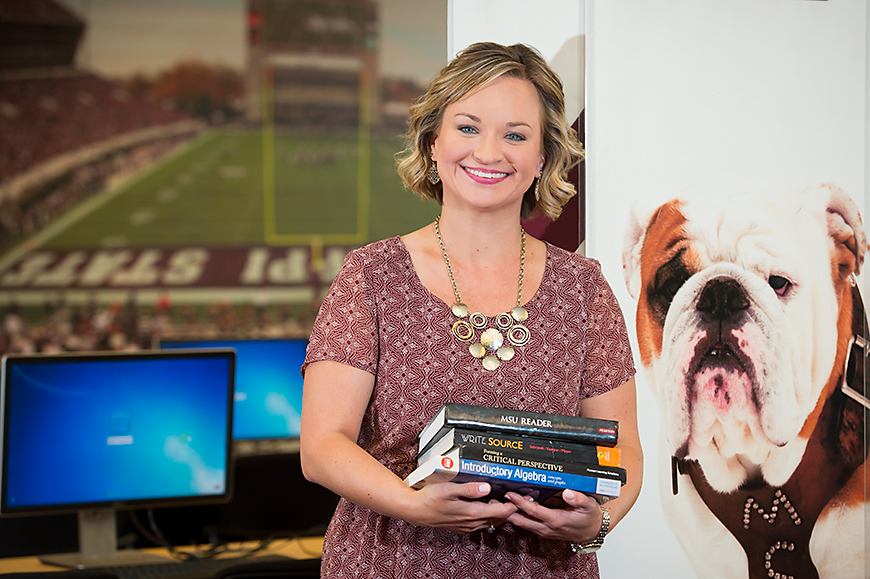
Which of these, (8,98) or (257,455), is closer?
(257,455)

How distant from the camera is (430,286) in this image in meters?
1.27

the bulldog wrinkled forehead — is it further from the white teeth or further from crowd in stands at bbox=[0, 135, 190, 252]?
crowd in stands at bbox=[0, 135, 190, 252]

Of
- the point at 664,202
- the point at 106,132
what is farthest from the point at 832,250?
the point at 106,132

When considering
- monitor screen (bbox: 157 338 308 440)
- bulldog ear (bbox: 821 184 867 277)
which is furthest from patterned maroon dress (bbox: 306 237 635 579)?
monitor screen (bbox: 157 338 308 440)

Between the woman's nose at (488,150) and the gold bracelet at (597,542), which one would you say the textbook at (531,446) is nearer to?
the gold bracelet at (597,542)

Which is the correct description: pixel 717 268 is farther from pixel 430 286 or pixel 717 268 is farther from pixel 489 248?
pixel 430 286

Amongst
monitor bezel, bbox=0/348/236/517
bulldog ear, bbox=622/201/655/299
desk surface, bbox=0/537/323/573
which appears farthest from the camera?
desk surface, bbox=0/537/323/573

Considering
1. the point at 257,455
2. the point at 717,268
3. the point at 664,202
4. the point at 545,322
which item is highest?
the point at 664,202

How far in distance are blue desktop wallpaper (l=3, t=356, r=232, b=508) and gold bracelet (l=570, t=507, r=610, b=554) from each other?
1.27 metres

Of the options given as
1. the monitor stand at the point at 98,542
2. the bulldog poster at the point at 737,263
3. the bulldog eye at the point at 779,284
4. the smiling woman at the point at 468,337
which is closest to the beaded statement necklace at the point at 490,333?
the smiling woman at the point at 468,337

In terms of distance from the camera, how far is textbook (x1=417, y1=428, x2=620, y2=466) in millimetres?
971

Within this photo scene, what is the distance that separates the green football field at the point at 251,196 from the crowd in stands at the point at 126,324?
384 mm

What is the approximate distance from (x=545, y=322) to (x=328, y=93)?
3330 mm

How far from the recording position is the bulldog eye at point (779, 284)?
1.78 m
